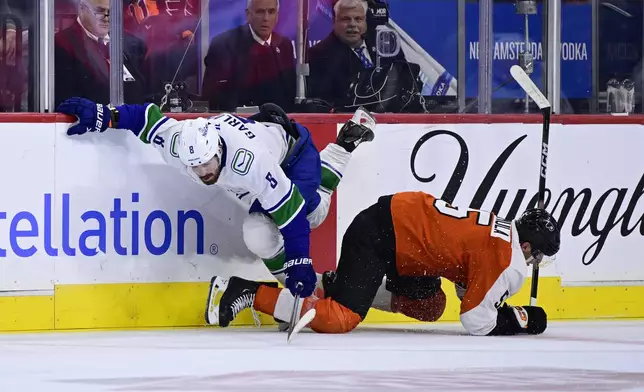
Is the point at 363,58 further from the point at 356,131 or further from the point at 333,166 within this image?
the point at 333,166

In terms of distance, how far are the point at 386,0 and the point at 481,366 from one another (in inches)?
97.4

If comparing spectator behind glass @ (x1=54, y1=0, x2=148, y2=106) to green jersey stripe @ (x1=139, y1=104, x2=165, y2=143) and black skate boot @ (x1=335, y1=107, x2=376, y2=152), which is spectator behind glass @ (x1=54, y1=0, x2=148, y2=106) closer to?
green jersey stripe @ (x1=139, y1=104, x2=165, y2=143)

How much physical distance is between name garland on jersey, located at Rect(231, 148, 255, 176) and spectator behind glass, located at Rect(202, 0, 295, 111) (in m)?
0.73

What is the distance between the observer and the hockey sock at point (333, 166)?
223 inches

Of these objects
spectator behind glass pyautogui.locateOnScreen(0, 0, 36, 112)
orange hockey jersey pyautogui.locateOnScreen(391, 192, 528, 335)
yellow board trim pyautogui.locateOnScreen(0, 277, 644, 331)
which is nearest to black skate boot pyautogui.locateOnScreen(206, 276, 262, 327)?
yellow board trim pyautogui.locateOnScreen(0, 277, 644, 331)

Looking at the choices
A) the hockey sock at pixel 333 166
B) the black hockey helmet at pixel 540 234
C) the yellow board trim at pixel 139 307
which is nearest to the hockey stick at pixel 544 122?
the yellow board trim at pixel 139 307

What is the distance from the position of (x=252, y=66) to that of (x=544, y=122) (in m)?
1.42

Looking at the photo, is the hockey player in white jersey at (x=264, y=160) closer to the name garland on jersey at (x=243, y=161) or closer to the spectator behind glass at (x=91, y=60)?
the name garland on jersey at (x=243, y=161)

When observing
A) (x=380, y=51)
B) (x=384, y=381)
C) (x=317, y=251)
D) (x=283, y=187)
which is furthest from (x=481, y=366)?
(x=380, y=51)

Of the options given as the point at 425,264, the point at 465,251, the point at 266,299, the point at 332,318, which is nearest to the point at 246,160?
the point at 266,299

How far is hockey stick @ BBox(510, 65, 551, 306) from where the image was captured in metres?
5.73

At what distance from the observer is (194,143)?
16.4 feet

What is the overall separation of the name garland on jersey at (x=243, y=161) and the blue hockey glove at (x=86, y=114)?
69 cm

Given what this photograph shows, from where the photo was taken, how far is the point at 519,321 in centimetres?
526
